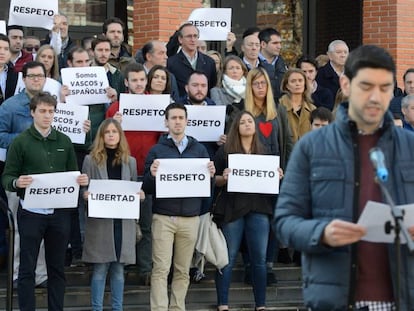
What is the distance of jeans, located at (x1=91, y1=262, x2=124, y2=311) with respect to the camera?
31.0 feet

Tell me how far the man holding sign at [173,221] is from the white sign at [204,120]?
550 millimetres

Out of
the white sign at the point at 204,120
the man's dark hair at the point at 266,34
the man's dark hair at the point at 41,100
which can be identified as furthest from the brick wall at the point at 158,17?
the man's dark hair at the point at 41,100

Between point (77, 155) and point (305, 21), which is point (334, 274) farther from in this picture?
point (305, 21)

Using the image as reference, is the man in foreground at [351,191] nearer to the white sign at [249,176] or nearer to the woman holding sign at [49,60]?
the white sign at [249,176]

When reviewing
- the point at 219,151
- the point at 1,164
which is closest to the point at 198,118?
the point at 219,151

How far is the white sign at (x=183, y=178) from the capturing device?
9578 millimetres

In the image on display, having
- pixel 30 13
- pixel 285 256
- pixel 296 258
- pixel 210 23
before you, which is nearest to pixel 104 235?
pixel 285 256

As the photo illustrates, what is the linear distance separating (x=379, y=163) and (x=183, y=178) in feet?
19.0

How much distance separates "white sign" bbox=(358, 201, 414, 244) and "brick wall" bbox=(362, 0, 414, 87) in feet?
40.4

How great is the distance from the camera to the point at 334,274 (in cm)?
421

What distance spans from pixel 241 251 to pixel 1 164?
275cm

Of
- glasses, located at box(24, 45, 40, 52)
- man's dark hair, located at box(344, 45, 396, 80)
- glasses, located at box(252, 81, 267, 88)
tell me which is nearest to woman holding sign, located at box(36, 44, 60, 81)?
glasses, located at box(24, 45, 40, 52)

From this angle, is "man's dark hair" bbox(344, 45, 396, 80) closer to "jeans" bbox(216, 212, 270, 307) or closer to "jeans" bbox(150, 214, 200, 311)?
"jeans" bbox(150, 214, 200, 311)

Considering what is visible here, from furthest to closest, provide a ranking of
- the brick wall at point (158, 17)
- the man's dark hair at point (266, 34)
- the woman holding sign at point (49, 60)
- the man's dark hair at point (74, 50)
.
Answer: the brick wall at point (158, 17), the man's dark hair at point (266, 34), the man's dark hair at point (74, 50), the woman holding sign at point (49, 60)
